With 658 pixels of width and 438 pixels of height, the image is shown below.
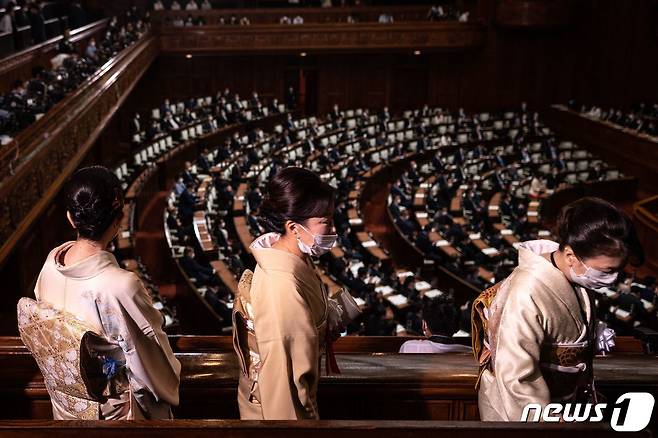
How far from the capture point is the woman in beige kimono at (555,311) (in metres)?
1.86

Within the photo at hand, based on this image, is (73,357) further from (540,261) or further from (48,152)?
(48,152)

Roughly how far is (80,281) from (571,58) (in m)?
23.3

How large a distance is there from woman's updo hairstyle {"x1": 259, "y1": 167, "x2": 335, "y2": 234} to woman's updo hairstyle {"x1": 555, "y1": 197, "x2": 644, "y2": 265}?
71 cm

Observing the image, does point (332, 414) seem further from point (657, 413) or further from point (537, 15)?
point (537, 15)

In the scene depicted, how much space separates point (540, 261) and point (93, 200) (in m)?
1.35

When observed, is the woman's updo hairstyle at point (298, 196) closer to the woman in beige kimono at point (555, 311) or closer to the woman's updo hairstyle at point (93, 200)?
the woman's updo hairstyle at point (93, 200)

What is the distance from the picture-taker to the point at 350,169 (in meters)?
14.8

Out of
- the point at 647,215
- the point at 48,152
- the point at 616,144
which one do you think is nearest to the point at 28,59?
the point at 48,152

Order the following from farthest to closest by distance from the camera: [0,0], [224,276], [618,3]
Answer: [618,3]
[0,0]
[224,276]

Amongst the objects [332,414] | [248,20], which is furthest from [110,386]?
[248,20]

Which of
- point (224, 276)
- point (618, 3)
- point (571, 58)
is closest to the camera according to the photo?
point (224, 276)

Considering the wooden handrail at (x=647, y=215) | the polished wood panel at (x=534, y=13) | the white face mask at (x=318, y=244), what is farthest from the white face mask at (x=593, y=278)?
the polished wood panel at (x=534, y=13)

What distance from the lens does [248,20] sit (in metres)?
21.5

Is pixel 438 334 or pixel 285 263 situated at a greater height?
pixel 285 263
